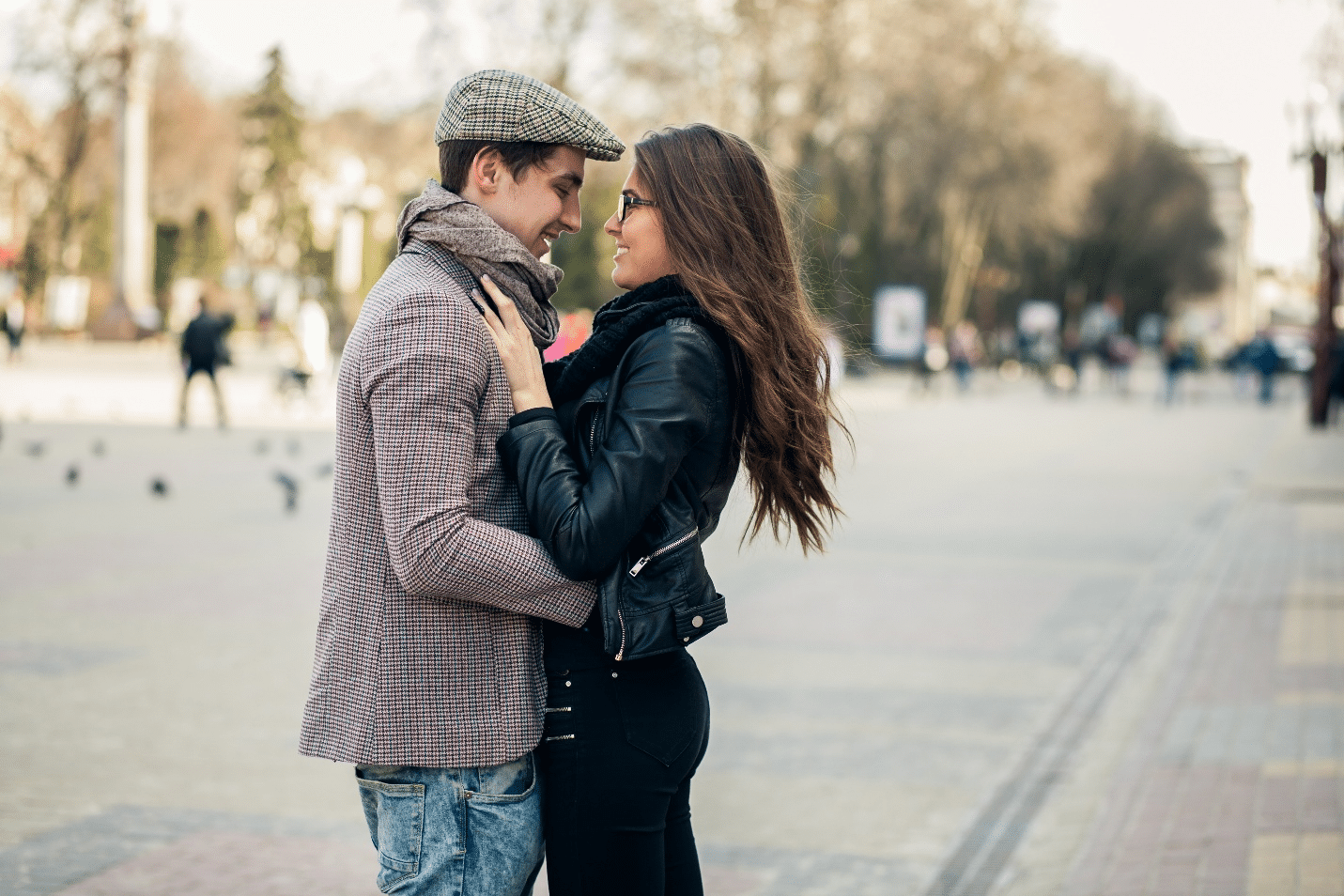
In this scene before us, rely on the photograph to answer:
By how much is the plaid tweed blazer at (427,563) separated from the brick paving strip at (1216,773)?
9.80 ft

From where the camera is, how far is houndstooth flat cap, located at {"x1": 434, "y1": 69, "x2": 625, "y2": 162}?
2.23 m

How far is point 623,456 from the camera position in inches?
84.7

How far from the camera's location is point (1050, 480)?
18.9 meters

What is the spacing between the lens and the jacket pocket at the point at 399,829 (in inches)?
87.0

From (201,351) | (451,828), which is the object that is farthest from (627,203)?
(201,351)

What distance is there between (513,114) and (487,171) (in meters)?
0.10

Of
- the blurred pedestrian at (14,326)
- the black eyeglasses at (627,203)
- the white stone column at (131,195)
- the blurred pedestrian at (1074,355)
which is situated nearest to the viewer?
Answer: the black eyeglasses at (627,203)

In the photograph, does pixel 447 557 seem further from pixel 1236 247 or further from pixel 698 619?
pixel 1236 247

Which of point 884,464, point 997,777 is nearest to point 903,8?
point 884,464

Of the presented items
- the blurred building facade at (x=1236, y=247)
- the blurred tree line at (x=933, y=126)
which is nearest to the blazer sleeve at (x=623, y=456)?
the blurred tree line at (x=933, y=126)

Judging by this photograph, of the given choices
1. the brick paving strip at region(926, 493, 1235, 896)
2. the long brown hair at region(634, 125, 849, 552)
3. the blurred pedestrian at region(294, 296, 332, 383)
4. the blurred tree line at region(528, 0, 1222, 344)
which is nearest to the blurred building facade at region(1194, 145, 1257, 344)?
the blurred tree line at region(528, 0, 1222, 344)

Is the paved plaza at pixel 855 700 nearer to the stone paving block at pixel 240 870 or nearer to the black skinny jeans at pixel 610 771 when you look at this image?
the stone paving block at pixel 240 870

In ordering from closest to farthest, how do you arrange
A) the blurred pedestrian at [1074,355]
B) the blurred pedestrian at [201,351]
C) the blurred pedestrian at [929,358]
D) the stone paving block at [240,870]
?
the stone paving block at [240,870]
the blurred pedestrian at [201,351]
the blurred pedestrian at [929,358]
the blurred pedestrian at [1074,355]

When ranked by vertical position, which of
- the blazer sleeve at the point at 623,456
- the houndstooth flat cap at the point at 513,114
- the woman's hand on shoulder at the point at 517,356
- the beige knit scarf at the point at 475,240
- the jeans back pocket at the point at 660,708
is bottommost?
the jeans back pocket at the point at 660,708
